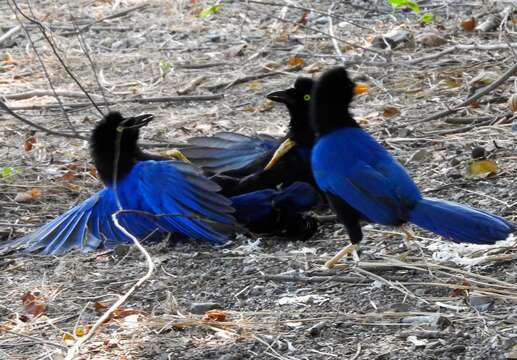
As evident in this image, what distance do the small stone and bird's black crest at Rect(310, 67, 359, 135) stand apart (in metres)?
1.15

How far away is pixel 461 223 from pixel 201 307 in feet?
4.07

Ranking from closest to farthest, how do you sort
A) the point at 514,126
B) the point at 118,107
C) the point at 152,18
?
the point at 514,126 < the point at 118,107 < the point at 152,18

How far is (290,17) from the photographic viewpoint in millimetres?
10875

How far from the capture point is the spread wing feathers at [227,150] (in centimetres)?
695

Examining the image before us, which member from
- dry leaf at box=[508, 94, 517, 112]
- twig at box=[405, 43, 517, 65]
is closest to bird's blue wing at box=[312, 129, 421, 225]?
dry leaf at box=[508, 94, 517, 112]

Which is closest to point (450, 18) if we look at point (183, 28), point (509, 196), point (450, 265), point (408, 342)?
point (183, 28)

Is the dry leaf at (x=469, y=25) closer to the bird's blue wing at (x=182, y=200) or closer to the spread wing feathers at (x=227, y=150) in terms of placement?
the spread wing feathers at (x=227, y=150)

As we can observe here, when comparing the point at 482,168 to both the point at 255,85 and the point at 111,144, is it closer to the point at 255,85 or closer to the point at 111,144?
the point at 111,144

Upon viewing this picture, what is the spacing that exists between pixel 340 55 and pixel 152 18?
2.89m

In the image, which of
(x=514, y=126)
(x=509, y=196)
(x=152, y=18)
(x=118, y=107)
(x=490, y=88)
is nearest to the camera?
(x=509, y=196)

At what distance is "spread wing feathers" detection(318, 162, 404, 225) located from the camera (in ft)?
16.6

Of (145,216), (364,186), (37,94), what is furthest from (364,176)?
(37,94)

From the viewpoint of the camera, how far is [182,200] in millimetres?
6141

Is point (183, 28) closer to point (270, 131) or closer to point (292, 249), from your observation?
point (270, 131)
